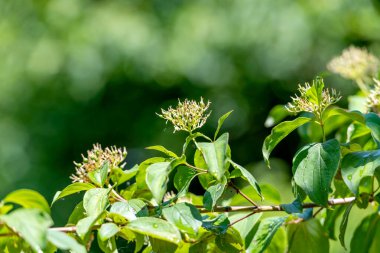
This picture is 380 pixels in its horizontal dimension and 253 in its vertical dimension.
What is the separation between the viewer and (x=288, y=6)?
159 inches

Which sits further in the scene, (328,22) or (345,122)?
(328,22)

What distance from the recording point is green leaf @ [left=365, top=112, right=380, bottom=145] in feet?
2.48

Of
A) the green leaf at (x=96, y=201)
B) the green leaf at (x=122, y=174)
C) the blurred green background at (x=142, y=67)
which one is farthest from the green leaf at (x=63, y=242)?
the blurred green background at (x=142, y=67)

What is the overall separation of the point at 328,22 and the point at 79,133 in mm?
1739

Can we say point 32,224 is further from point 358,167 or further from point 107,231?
point 358,167

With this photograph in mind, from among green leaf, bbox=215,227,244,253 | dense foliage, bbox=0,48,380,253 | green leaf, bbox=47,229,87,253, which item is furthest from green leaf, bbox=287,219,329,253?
green leaf, bbox=47,229,87,253

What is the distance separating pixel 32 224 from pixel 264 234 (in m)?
0.35

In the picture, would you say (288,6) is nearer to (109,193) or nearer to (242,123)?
(242,123)

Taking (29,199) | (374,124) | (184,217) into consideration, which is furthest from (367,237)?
(29,199)

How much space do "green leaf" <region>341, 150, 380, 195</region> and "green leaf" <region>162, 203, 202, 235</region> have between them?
0.17m

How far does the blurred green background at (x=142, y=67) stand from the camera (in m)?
4.07

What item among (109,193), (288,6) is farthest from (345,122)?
(288,6)

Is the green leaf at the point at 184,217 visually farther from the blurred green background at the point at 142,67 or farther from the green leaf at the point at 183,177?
the blurred green background at the point at 142,67

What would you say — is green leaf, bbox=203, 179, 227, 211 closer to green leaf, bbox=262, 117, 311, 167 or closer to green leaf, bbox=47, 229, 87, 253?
green leaf, bbox=262, 117, 311, 167
